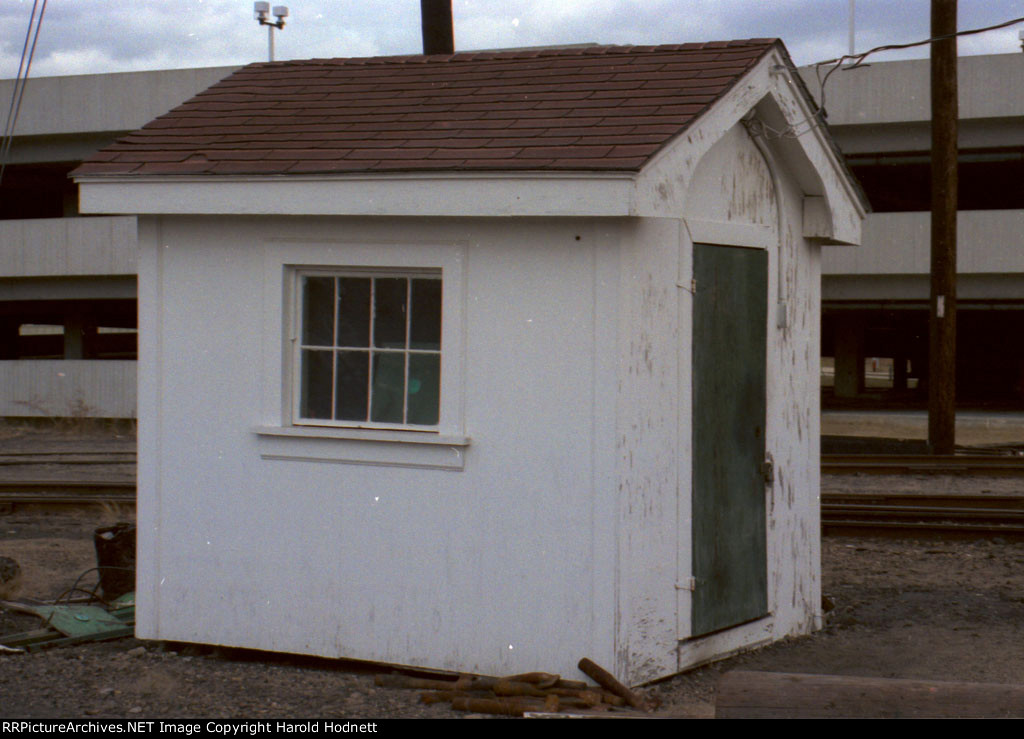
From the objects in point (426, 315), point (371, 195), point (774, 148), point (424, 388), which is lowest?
point (424, 388)

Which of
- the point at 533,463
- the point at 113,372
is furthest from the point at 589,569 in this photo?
the point at 113,372

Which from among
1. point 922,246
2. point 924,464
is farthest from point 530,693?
point 922,246

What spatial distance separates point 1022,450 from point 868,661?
13.1 meters

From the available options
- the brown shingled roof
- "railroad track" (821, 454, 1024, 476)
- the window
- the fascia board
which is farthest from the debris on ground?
"railroad track" (821, 454, 1024, 476)

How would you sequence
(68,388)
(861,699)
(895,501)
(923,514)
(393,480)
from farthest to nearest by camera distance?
(68,388) → (895,501) → (923,514) → (393,480) → (861,699)

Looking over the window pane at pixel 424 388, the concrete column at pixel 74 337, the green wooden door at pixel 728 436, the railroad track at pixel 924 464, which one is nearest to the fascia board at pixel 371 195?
the window pane at pixel 424 388

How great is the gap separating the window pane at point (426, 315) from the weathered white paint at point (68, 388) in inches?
758

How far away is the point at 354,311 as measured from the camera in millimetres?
6566

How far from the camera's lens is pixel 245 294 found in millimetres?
6637

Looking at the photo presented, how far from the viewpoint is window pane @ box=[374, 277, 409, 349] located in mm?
6477

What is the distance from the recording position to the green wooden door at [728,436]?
260 inches

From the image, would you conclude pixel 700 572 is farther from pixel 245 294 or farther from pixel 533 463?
pixel 245 294

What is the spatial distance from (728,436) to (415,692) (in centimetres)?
221

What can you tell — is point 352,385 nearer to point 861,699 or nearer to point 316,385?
point 316,385
